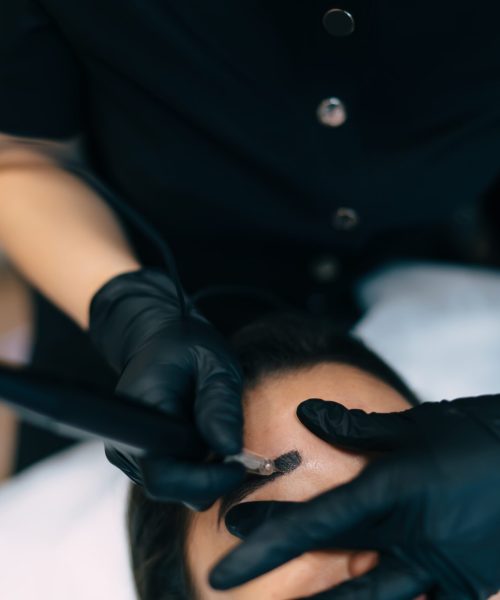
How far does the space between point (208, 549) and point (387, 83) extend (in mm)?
615

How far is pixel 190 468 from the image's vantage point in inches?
25.9

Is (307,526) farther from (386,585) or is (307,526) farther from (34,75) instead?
(34,75)

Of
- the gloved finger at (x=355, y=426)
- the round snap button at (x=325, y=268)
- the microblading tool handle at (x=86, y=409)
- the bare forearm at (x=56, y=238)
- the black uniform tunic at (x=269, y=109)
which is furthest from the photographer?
the round snap button at (x=325, y=268)

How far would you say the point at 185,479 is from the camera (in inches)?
25.6

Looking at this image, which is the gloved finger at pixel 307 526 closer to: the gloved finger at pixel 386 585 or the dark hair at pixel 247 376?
the gloved finger at pixel 386 585

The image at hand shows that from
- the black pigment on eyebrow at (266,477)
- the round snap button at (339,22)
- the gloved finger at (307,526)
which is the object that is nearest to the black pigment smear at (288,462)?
the black pigment on eyebrow at (266,477)

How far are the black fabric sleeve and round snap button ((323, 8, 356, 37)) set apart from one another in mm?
365

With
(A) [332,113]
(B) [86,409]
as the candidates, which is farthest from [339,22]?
(B) [86,409]

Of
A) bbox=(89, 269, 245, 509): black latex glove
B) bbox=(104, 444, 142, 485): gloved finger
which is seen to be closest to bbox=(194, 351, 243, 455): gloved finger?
bbox=(89, 269, 245, 509): black latex glove

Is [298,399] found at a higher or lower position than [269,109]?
lower

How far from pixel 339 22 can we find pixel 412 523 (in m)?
0.56

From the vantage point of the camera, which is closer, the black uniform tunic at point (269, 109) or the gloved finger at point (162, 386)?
the gloved finger at point (162, 386)

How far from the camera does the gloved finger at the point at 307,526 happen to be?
0.60 m

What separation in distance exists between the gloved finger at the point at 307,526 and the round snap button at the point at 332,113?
1.54ft
